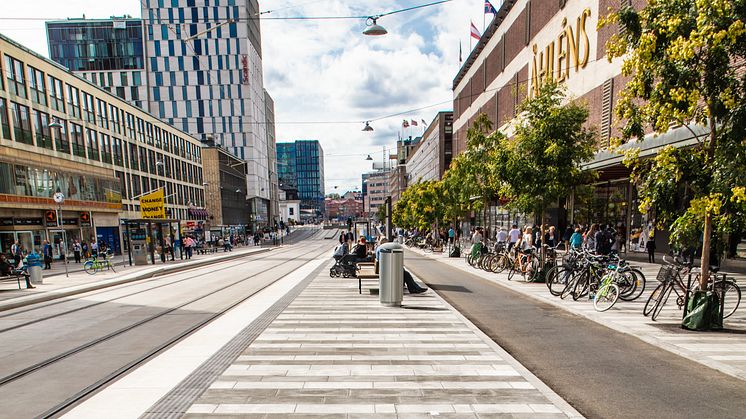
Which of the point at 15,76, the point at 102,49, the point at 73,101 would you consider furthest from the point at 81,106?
the point at 102,49

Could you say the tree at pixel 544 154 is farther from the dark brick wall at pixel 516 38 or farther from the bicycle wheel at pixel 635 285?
the dark brick wall at pixel 516 38

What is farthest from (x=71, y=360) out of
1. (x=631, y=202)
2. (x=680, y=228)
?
(x=631, y=202)

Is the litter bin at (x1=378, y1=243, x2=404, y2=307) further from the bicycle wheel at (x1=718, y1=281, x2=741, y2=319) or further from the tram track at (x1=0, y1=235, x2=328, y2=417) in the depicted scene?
the bicycle wheel at (x1=718, y1=281, x2=741, y2=319)

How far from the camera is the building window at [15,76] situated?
2442 cm

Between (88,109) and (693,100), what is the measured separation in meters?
42.6

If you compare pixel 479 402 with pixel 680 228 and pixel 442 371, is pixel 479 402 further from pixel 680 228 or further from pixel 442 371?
pixel 680 228

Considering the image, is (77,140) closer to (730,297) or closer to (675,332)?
(675,332)

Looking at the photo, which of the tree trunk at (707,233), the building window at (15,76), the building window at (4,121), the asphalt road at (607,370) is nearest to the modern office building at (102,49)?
the building window at (15,76)

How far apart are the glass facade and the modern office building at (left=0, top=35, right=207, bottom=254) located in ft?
93.0

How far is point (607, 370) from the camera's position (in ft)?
16.3

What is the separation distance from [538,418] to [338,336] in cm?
358

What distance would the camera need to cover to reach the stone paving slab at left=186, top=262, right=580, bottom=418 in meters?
3.89

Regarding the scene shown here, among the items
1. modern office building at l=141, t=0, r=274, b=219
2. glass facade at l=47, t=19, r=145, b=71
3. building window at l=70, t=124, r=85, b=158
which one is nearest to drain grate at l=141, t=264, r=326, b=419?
building window at l=70, t=124, r=85, b=158

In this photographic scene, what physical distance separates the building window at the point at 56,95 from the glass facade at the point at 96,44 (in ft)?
133
